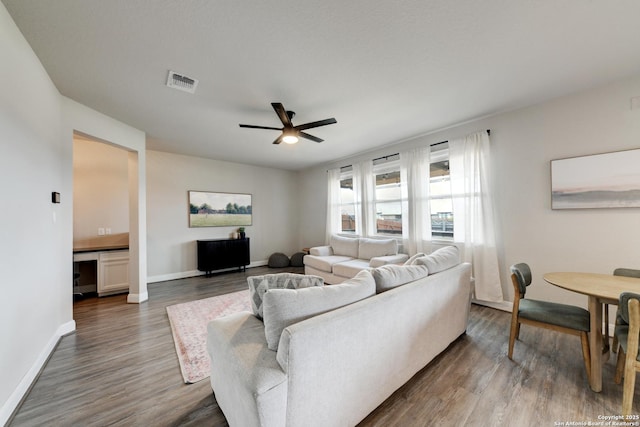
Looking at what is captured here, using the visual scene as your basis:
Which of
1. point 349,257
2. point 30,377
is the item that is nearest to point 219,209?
point 349,257

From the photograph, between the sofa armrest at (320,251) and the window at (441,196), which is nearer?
the window at (441,196)

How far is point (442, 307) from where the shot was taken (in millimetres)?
2092

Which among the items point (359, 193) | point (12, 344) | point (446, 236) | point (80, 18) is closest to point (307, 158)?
point (359, 193)

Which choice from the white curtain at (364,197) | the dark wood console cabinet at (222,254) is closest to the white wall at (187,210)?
the dark wood console cabinet at (222,254)

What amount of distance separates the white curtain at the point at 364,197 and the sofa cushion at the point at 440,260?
247 centimetres

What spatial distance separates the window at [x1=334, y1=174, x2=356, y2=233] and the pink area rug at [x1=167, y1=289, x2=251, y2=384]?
2.72m

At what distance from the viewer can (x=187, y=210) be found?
5230 millimetres

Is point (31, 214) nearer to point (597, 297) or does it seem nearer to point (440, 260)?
point (440, 260)

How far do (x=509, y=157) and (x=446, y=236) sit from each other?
142cm

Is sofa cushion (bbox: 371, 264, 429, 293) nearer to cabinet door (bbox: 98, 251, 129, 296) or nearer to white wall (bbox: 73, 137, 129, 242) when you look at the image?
cabinet door (bbox: 98, 251, 129, 296)

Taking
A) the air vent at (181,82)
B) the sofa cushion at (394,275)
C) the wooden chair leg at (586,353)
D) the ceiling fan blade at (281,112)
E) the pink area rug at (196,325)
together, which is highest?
the air vent at (181,82)

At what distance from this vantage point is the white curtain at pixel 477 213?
3279 mm

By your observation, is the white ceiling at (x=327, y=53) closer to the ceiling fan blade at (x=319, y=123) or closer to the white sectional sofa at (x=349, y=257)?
the ceiling fan blade at (x=319, y=123)

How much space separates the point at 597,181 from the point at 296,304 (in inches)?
140
